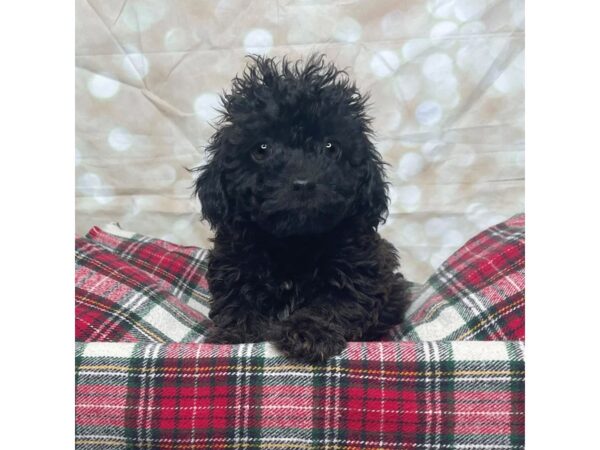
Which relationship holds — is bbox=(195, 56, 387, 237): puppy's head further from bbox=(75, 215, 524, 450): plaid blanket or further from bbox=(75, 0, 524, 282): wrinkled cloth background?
bbox=(75, 0, 524, 282): wrinkled cloth background

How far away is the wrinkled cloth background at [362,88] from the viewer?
3.03m

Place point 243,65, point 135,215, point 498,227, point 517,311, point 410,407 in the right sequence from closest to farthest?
point 410,407 < point 517,311 < point 498,227 < point 243,65 < point 135,215

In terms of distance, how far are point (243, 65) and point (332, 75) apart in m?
0.90

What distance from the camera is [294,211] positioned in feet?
6.45

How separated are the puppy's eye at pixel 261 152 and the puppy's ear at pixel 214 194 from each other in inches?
6.2

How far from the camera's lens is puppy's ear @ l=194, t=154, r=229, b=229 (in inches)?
85.8

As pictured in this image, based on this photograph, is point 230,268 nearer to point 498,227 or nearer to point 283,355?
point 283,355

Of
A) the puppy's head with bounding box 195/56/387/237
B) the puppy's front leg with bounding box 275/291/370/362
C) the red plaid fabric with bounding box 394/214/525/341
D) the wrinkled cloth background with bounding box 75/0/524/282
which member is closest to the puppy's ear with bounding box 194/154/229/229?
the puppy's head with bounding box 195/56/387/237

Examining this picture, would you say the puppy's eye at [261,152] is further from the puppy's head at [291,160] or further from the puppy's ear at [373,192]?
the puppy's ear at [373,192]

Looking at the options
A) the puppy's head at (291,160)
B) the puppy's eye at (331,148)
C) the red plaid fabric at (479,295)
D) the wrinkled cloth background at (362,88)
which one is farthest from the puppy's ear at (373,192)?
the wrinkled cloth background at (362,88)

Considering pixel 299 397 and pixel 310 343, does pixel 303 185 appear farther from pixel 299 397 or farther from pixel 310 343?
pixel 299 397

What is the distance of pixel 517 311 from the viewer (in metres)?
2.20

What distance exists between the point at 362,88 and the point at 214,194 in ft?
4.27
